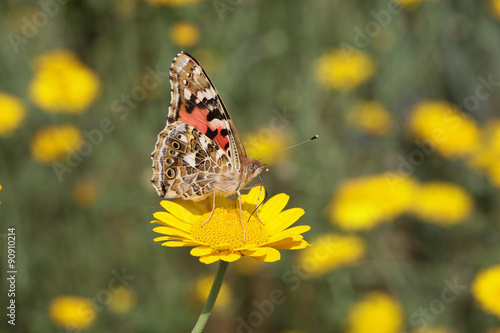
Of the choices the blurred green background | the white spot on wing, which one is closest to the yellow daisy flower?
the white spot on wing

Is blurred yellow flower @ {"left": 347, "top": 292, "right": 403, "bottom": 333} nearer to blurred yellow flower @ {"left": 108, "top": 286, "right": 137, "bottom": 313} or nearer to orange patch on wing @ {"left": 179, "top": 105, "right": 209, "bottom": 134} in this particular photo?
blurred yellow flower @ {"left": 108, "top": 286, "right": 137, "bottom": 313}

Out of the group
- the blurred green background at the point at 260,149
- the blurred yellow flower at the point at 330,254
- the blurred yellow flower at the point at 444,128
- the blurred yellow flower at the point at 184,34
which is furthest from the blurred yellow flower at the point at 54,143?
the blurred yellow flower at the point at 444,128

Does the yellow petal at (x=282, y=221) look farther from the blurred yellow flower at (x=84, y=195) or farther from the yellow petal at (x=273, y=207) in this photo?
the blurred yellow flower at (x=84, y=195)

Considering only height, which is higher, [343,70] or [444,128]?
[343,70]

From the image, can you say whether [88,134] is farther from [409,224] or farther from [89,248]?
[409,224]

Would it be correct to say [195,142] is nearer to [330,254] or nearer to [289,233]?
[289,233]

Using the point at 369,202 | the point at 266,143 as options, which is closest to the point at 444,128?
the point at 369,202
